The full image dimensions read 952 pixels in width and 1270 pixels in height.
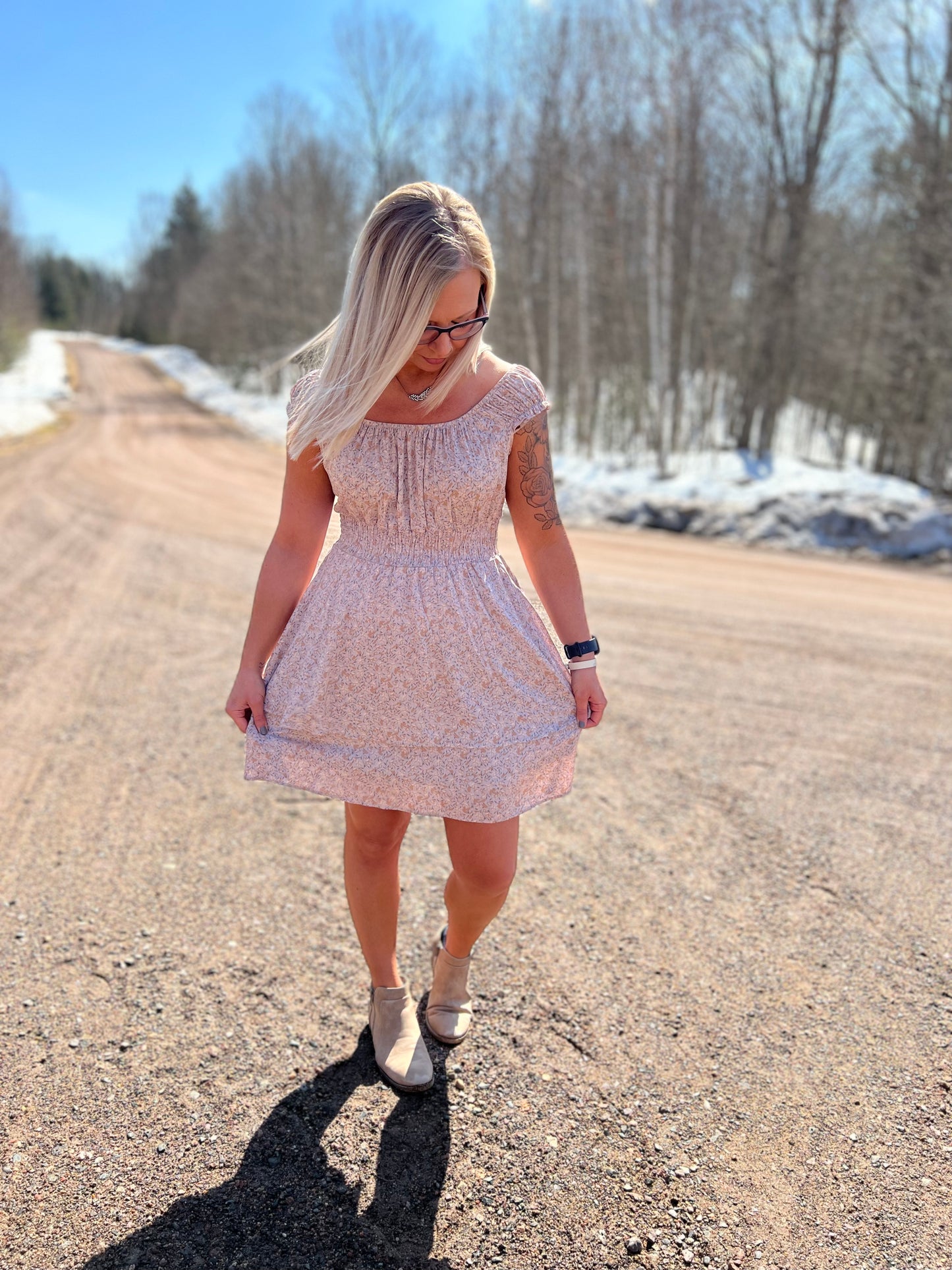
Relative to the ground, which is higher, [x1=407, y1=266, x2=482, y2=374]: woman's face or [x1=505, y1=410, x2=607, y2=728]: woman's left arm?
[x1=407, y1=266, x2=482, y2=374]: woman's face

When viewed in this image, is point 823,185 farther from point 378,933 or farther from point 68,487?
point 378,933

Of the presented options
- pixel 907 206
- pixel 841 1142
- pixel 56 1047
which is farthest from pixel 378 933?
pixel 907 206

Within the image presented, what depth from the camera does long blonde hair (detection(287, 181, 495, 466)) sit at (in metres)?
1.51

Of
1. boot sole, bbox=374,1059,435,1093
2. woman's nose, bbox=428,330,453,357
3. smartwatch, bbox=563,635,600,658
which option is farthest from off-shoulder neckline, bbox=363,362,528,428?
boot sole, bbox=374,1059,435,1093

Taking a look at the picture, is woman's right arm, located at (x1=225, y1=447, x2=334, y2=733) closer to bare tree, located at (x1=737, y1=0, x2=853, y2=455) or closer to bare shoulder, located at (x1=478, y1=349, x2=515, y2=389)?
bare shoulder, located at (x1=478, y1=349, x2=515, y2=389)

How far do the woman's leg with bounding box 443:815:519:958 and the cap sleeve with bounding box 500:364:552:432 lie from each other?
794 mm

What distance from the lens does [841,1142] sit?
173cm

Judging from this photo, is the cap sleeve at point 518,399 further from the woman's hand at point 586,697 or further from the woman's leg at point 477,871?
the woman's leg at point 477,871

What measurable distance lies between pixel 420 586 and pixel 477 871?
0.60 m

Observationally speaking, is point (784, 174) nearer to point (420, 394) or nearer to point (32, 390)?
point (420, 394)

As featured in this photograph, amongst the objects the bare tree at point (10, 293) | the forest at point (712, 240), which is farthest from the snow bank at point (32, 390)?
the forest at point (712, 240)

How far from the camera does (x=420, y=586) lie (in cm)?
168

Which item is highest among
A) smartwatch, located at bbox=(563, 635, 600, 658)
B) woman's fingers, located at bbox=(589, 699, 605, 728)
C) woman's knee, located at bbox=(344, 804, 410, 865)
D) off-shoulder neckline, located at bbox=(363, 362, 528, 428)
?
off-shoulder neckline, located at bbox=(363, 362, 528, 428)

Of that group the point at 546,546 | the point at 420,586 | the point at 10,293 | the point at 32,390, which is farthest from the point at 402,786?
the point at 10,293
